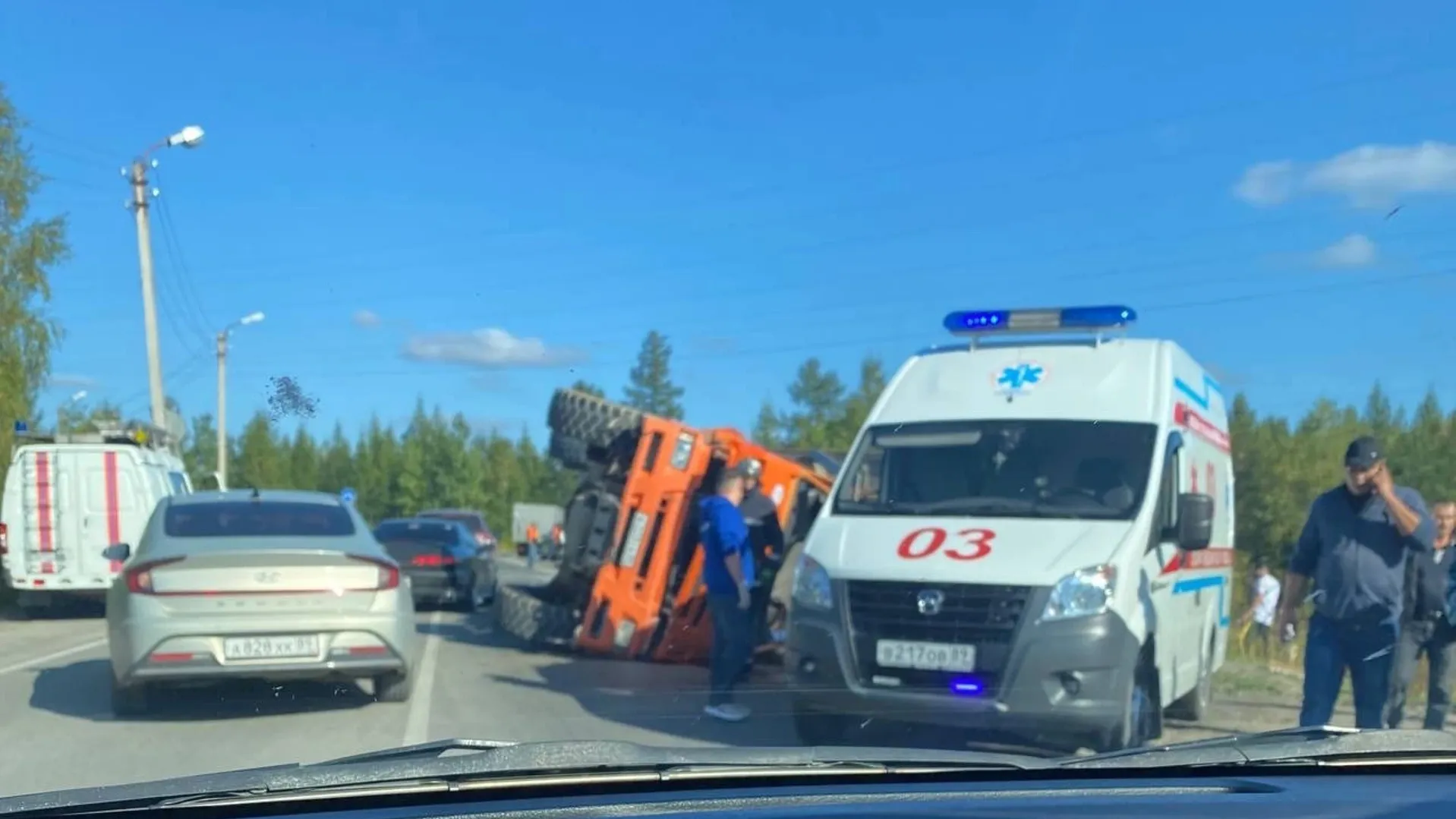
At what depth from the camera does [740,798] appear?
2941 mm

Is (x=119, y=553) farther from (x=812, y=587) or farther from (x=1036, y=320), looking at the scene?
(x=1036, y=320)

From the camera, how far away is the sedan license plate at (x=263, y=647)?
842cm

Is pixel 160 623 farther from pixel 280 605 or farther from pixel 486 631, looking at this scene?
pixel 486 631

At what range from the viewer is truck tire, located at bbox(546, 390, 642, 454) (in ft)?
43.4

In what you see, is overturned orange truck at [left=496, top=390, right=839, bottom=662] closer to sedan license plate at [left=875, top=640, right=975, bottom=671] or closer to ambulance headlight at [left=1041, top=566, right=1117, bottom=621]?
sedan license plate at [left=875, top=640, right=975, bottom=671]

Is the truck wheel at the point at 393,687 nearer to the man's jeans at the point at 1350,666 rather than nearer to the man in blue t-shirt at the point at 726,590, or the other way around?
the man in blue t-shirt at the point at 726,590

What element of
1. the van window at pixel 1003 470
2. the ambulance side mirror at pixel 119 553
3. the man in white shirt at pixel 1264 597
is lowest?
the man in white shirt at pixel 1264 597

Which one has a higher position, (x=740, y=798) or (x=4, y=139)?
(x=4, y=139)

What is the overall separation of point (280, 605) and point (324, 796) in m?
5.81

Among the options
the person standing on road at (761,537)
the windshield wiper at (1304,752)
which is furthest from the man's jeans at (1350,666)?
the person standing on road at (761,537)

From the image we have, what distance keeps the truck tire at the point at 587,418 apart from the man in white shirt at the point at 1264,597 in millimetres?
7995

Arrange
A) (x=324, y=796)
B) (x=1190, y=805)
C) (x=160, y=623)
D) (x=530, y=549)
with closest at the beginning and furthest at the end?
(x=1190, y=805)
(x=324, y=796)
(x=160, y=623)
(x=530, y=549)

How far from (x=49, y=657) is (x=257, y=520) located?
15.6 feet

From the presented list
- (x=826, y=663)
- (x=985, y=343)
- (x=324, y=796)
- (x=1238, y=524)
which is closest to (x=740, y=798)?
(x=324, y=796)
